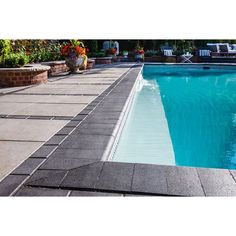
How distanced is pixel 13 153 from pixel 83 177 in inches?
35.4

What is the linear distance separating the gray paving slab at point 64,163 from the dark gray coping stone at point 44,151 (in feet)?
0.39

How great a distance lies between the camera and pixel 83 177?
245 centimetres

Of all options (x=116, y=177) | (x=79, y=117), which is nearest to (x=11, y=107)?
(x=79, y=117)

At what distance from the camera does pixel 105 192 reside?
7.32ft

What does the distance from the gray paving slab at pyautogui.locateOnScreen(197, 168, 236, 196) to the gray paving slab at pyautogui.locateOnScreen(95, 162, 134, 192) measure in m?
0.59

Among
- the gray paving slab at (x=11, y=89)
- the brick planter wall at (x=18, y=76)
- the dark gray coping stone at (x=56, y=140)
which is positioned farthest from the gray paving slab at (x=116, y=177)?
the brick planter wall at (x=18, y=76)

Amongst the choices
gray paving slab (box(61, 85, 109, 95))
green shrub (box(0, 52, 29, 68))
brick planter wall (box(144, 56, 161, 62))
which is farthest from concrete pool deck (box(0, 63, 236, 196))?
brick planter wall (box(144, 56, 161, 62))

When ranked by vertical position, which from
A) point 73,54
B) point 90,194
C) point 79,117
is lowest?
point 90,194

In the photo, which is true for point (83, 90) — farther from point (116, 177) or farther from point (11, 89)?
point (116, 177)

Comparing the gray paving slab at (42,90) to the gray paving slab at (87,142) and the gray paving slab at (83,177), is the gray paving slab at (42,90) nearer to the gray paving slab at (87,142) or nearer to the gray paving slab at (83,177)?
the gray paving slab at (87,142)

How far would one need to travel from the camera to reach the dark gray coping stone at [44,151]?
288 centimetres

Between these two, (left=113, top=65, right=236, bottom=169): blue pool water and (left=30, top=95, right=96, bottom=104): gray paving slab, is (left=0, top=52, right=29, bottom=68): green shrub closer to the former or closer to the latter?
(left=30, top=95, right=96, bottom=104): gray paving slab

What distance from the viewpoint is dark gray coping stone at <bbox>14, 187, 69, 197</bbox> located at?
219 cm
